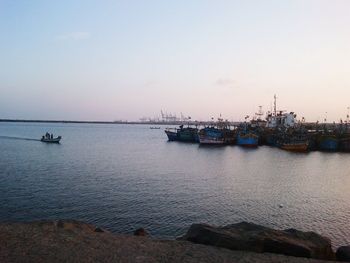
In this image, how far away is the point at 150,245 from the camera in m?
10.6

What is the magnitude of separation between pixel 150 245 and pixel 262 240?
3114 mm

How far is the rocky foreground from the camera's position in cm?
943

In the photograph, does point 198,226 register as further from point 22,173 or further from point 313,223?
point 22,173

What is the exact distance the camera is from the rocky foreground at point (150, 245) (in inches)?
371

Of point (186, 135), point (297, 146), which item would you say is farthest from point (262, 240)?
point (186, 135)

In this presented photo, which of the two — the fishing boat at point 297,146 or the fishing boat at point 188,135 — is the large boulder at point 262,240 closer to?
the fishing boat at point 297,146

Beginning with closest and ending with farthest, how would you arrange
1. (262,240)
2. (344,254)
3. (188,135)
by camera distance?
(262,240) < (344,254) < (188,135)

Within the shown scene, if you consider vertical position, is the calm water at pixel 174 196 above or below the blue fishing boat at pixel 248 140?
below

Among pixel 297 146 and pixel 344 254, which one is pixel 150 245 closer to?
pixel 344 254

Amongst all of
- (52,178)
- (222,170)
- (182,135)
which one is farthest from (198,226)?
(182,135)

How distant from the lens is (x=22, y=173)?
37.0 metres

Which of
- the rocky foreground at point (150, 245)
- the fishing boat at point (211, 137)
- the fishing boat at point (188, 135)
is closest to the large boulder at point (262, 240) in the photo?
the rocky foreground at point (150, 245)

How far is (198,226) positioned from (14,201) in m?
16.1

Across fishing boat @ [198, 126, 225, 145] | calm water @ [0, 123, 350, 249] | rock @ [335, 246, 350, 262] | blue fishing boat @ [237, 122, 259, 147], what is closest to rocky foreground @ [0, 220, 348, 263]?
rock @ [335, 246, 350, 262]
